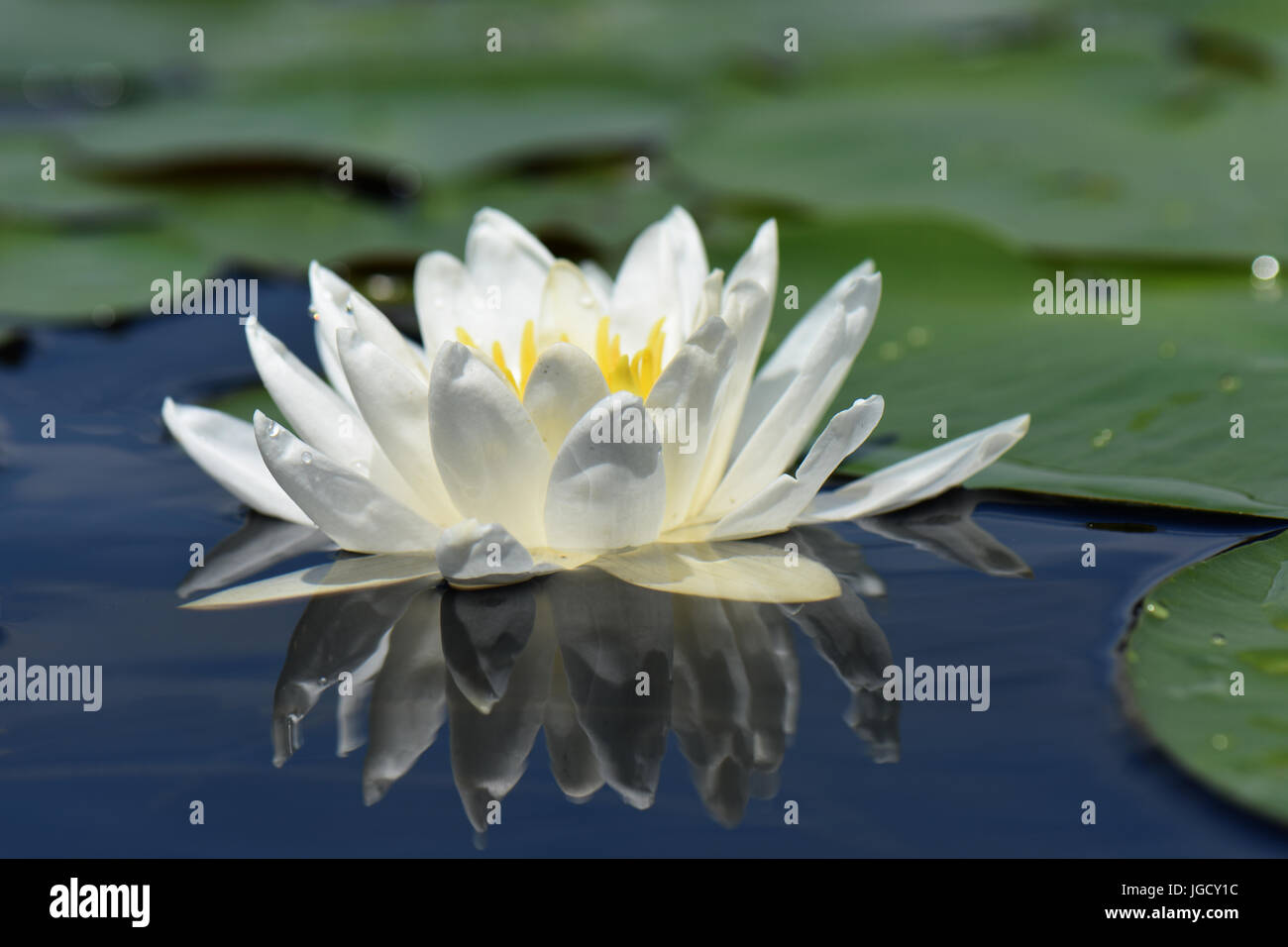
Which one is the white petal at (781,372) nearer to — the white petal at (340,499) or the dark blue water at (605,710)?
the dark blue water at (605,710)

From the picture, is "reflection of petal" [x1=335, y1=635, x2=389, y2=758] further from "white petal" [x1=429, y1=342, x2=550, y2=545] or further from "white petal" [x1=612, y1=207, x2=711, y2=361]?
"white petal" [x1=612, y1=207, x2=711, y2=361]

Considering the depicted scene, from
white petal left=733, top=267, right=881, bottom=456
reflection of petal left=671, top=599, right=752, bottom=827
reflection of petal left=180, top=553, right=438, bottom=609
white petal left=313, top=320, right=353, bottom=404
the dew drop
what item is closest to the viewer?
reflection of petal left=671, top=599, right=752, bottom=827

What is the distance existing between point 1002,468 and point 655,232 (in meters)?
0.90

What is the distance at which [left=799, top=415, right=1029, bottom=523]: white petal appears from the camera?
2.32 meters

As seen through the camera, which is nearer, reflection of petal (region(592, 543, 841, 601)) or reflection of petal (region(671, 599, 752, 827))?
reflection of petal (region(671, 599, 752, 827))

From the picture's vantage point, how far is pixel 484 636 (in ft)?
7.09

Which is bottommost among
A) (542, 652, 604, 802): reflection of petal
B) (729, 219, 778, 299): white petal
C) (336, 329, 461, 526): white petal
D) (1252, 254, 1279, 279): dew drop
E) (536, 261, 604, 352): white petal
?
(542, 652, 604, 802): reflection of petal

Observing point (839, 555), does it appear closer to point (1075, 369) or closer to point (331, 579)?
point (1075, 369)

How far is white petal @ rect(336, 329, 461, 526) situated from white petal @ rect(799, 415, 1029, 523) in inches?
28.6

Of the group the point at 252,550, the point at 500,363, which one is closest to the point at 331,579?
the point at 252,550

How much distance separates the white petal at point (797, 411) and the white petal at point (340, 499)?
580mm

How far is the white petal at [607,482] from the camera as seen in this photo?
2.04 meters

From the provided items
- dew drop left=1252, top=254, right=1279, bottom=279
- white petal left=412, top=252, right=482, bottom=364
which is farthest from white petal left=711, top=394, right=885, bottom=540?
dew drop left=1252, top=254, right=1279, bottom=279

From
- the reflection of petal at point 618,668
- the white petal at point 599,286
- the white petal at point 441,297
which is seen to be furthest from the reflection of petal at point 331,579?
the white petal at point 599,286
